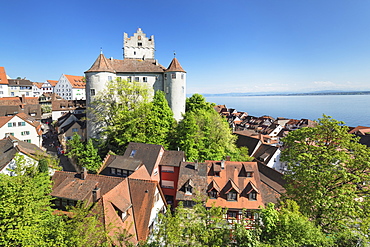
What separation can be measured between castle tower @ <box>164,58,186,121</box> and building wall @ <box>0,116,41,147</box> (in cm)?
2434

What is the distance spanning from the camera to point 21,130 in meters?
35.0

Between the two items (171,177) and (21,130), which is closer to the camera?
(171,177)

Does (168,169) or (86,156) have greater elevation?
(168,169)

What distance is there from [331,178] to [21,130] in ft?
141

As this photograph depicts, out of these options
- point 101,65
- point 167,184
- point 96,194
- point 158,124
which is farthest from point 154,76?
point 96,194

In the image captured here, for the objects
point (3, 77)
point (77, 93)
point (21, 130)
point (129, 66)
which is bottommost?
point (21, 130)

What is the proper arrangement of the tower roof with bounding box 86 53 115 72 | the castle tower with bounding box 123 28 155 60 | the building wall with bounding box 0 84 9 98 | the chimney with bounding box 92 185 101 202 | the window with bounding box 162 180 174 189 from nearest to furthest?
1. the chimney with bounding box 92 185 101 202
2. the window with bounding box 162 180 174 189
3. the tower roof with bounding box 86 53 115 72
4. the castle tower with bounding box 123 28 155 60
5. the building wall with bounding box 0 84 9 98

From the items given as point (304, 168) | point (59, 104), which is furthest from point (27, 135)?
point (304, 168)

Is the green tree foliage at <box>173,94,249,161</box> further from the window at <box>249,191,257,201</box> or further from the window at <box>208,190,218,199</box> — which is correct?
the window at <box>249,191,257,201</box>

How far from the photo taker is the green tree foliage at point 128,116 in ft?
97.9

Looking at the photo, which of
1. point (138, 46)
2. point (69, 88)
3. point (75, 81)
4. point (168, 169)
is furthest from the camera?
point (75, 81)

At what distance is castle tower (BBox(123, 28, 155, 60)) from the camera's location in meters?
46.8

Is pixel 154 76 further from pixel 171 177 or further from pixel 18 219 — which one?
pixel 18 219

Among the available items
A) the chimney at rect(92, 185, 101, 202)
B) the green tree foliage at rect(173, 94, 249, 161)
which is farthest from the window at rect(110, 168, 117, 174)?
the green tree foliage at rect(173, 94, 249, 161)
